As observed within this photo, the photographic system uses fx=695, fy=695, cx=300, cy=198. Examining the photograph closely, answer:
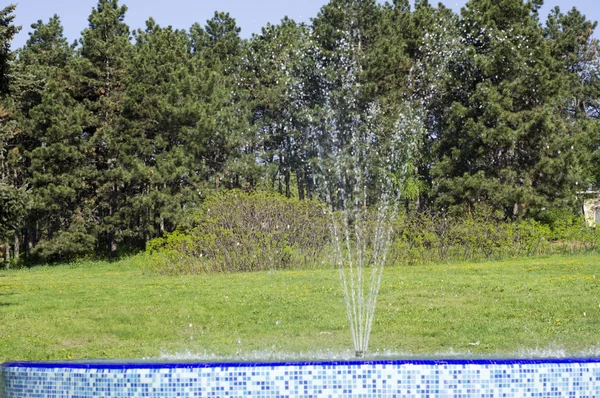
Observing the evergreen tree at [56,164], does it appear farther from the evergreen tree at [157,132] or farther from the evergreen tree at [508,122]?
the evergreen tree at [508,122]

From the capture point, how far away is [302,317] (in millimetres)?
8555

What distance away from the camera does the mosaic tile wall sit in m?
3.80

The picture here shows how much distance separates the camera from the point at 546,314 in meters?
8.09

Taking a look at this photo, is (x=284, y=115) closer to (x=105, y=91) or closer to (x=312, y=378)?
(x=105, y=91)

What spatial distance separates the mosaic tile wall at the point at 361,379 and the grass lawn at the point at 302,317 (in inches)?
87.0

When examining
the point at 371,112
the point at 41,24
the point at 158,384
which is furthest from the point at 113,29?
the point at 158,384

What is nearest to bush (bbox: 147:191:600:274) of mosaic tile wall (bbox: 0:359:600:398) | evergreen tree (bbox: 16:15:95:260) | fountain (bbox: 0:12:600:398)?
evergreen tree (bbox: 16:15:95:260)

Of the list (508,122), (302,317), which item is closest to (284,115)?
(508,122)

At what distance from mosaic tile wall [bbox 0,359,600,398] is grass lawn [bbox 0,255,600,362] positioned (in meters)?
2.21

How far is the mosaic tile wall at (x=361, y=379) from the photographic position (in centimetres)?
380

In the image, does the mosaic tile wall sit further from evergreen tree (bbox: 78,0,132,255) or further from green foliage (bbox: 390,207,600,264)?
evergreen tree (bbox: 78,0,132,255)

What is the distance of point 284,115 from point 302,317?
66.9ft

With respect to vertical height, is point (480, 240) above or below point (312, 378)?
above

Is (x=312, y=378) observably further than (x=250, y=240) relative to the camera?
No
